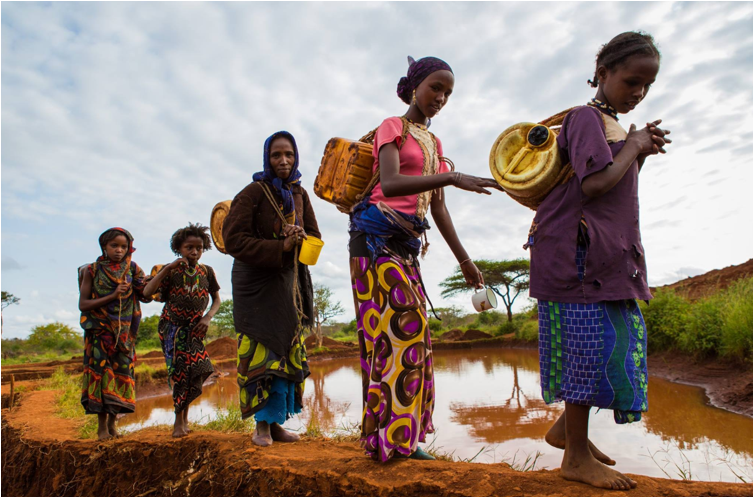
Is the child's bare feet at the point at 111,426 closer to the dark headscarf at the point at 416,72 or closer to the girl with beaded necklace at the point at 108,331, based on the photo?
the girl with beaded necklace at the point at 108,331

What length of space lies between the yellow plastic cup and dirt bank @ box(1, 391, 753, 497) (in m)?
1.10

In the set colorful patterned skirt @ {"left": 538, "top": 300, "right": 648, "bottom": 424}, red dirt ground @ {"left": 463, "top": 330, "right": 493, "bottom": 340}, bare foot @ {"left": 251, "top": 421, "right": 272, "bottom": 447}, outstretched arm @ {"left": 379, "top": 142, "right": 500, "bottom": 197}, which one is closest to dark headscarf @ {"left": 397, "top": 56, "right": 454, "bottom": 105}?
outstretched arm @ {"left": 379, "top": 142, "right": 500, "bottom": 197}

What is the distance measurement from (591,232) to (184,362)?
3340 mm

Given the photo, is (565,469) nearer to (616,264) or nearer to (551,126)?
(616,264)

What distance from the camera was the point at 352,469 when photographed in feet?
7.49

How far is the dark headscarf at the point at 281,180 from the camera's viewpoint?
326 cm

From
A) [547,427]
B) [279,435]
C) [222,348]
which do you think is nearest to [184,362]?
[279,435]

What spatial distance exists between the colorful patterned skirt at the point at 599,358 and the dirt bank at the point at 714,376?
16.4 ft

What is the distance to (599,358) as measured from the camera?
177 centimetres

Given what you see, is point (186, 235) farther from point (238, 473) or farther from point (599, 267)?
point (599, 267)

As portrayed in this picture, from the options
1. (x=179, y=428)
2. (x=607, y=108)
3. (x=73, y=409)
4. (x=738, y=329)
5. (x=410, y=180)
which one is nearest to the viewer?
(x=607, y=108)

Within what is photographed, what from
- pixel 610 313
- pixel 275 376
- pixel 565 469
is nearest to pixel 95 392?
pixel 275 376

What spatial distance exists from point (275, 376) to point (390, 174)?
62.5 inches

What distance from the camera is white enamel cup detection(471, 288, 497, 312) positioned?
250cm
